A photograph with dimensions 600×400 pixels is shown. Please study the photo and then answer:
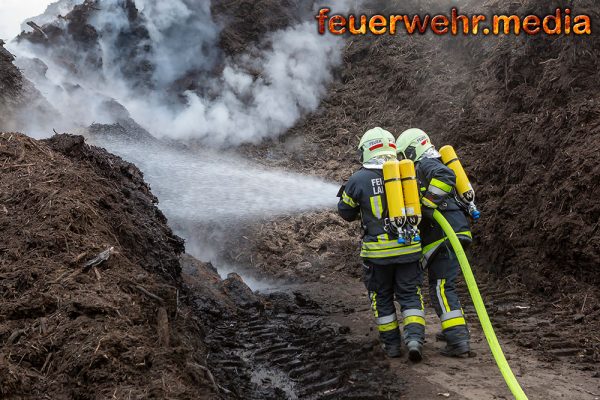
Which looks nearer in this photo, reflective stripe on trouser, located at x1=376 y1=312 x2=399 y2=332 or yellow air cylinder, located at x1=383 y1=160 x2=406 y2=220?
yellow air cylinder, located at x1=383 y1=160 x2=406 y2=220

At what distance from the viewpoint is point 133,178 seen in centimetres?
646

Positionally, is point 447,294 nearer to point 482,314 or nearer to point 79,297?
point 482,314

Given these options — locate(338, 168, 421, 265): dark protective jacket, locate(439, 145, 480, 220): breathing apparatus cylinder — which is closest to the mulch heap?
locate(338, 168, 421, 265): dark protective jacket

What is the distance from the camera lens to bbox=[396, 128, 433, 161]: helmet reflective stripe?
5199 millimetres

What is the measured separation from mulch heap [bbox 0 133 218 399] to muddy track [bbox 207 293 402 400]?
396mm

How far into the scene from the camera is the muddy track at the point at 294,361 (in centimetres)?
419

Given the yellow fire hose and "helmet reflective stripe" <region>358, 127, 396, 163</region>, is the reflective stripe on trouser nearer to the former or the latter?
the yellow fire hose

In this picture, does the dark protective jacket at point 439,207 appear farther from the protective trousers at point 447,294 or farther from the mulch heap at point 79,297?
the mulch heap at point 79,297

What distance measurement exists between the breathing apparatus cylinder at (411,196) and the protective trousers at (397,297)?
337 mm

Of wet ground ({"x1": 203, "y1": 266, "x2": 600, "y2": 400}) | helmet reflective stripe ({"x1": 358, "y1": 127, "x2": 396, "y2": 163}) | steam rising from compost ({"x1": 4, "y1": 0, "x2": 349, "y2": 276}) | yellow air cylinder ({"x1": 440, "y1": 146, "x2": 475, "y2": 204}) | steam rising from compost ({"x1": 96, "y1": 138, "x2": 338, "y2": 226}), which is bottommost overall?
wet ground ({"x1": 203, "y1": 266, "x2": 600, "y2": 400})

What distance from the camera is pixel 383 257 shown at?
478 cm

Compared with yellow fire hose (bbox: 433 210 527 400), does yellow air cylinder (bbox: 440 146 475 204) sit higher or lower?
higher

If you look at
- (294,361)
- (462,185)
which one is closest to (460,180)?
(462,185)

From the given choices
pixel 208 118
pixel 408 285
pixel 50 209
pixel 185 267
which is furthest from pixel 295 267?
pixel 208 118
